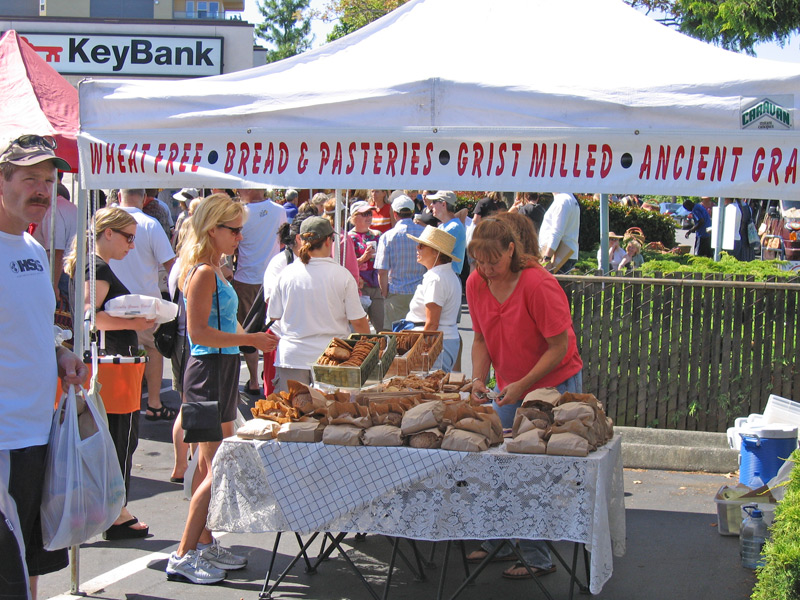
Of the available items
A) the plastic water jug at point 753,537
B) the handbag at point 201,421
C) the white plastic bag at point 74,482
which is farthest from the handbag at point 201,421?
the plastic water jug at point 753,537

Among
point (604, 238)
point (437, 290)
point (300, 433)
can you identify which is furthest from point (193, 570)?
point (604, 238)

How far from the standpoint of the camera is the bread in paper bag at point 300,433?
14.4ft

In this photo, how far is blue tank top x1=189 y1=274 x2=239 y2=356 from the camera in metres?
5.02

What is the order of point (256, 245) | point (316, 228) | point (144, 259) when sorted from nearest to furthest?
1. point (316, 228)
2. point (144, 259)
3. point (256, 245)

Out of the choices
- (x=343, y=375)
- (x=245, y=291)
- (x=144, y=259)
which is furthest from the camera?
(x=245, y=291)

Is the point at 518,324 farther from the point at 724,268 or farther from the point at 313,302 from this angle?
the point at 724,268

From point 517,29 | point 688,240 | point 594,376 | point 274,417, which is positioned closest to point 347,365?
point 274,417

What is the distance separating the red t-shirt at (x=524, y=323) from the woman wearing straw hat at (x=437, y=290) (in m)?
1.44

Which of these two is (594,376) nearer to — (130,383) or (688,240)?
(130,383)

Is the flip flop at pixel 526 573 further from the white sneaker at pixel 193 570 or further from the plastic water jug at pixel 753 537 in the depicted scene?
the white sneaker at pixel 193 570

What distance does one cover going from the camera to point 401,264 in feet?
30.4

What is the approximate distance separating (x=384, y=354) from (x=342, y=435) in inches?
61.1

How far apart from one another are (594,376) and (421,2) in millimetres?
3506

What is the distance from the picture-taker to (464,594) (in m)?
4.87
